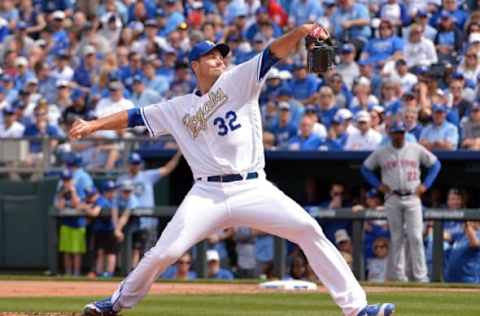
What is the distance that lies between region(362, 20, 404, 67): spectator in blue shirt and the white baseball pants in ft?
30.0

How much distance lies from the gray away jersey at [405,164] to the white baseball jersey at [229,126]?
6225mm

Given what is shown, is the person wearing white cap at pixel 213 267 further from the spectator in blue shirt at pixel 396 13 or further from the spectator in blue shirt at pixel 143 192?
the spectator in blue shirt at pixel 396 13

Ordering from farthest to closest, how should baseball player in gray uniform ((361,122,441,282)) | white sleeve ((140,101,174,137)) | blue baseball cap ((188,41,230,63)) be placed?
baseball player in gray uniform ((361,122,441,282)), white sleeve ((140,101,174,137)), blue baseball cap ((188,41,230,63))

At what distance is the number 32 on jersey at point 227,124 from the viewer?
26.4ft

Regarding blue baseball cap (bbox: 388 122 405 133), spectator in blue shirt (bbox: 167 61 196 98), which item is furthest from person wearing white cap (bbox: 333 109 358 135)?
spectator in blue shirt (bbox: 167 61 196 98)

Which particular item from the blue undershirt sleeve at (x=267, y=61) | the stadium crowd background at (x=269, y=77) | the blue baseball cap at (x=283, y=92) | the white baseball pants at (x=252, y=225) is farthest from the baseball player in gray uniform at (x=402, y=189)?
the blue undershirt sleeve at (x=267, y=61)

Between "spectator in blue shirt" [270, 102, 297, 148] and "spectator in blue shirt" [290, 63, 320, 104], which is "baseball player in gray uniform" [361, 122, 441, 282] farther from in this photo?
"spectator in blue shirt" [290, 63, 320, 104]

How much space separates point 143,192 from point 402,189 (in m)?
3.37

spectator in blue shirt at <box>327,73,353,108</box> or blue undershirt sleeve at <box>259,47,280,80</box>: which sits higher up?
blue undershirt sleeve at <box>259,47,280,80</box>

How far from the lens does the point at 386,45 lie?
17.0m

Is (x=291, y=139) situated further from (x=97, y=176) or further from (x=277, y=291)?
(x=277, y=291)

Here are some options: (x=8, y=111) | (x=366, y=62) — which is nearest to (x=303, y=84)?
(x=366, y=62)

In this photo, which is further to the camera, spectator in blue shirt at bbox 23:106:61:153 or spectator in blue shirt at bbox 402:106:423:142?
spectator in blue shirt at bbox 23:106:61:153

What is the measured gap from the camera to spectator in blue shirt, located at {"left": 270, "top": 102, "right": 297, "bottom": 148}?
631 inches
